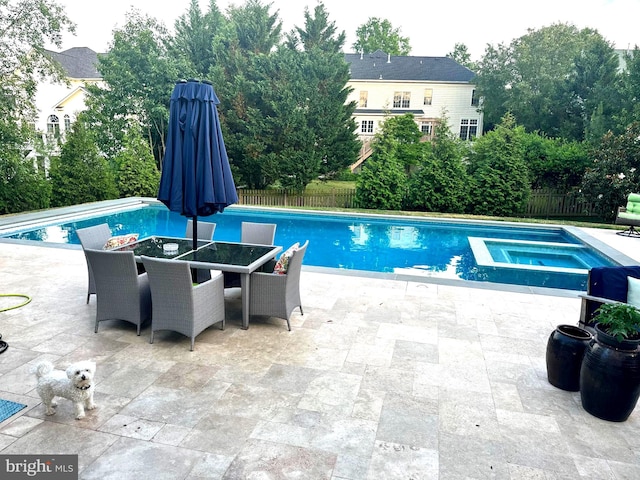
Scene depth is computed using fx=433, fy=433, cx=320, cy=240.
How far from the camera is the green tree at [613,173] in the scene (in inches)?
537

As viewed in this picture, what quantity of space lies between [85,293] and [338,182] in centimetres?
1941

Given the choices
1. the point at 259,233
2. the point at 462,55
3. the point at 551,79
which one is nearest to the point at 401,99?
the point at 551,79

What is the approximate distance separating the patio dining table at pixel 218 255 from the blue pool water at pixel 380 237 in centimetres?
424

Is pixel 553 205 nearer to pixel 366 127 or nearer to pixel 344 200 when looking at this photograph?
pixel 344 200

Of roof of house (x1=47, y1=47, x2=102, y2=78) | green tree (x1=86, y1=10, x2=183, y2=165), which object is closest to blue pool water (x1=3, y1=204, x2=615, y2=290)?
green tree (x1=86, y1=10, x2=183, y2=165)

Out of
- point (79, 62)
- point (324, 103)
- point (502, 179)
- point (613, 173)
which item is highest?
point (79, 62)

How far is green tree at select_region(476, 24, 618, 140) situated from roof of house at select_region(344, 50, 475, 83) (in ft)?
6.08

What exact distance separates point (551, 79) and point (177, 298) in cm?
2674

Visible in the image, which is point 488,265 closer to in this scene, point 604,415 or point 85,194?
point 604,415

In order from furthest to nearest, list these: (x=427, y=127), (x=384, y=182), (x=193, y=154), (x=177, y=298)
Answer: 1. (x=427, y=127)
2. (x=384, y=182)
3. (x=193, y=154)
4. (x=177, y=298)

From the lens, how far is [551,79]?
24.5m

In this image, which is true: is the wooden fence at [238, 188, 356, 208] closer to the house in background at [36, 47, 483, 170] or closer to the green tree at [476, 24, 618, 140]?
the house in background at [36, 47, 483, 170]

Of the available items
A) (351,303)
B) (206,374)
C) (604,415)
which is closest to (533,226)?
(351,303)

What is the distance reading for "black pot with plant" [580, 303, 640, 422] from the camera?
304cm
